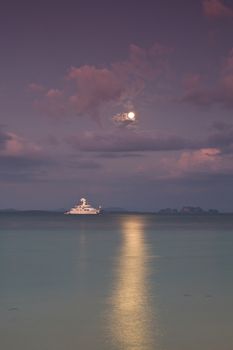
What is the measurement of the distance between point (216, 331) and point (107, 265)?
2446 cm

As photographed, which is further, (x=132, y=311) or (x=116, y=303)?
(x=116, y=303)

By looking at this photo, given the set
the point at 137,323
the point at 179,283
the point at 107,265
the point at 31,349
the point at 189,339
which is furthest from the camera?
the point at 107,265

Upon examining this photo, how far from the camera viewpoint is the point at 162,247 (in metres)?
65.9

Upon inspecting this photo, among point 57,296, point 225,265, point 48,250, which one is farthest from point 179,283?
point 48,250

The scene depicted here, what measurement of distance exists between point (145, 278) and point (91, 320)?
13.4m

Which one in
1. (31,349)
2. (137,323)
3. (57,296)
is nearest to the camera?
(31,349)

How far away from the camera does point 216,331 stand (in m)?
21.9

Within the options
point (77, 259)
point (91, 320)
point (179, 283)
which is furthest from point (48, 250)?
point (91, 320)

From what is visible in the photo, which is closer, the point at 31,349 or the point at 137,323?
the point at 31,349

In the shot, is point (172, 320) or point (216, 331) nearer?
point (216, 331)

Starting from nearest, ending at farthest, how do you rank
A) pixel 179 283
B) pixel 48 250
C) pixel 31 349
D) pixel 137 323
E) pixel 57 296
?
→ pixel 31 349 < pixel 137 323 < pixel 57 296 < pixel 179 283 < pixel 48 250

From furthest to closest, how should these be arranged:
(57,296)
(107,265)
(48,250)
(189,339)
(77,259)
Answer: (48,250) → (77,259) → (107,265) → (57,296) → (189,339)

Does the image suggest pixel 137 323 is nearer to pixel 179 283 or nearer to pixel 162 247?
pixel 179 283

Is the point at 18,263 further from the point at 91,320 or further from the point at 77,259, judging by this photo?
the point at 91,320
